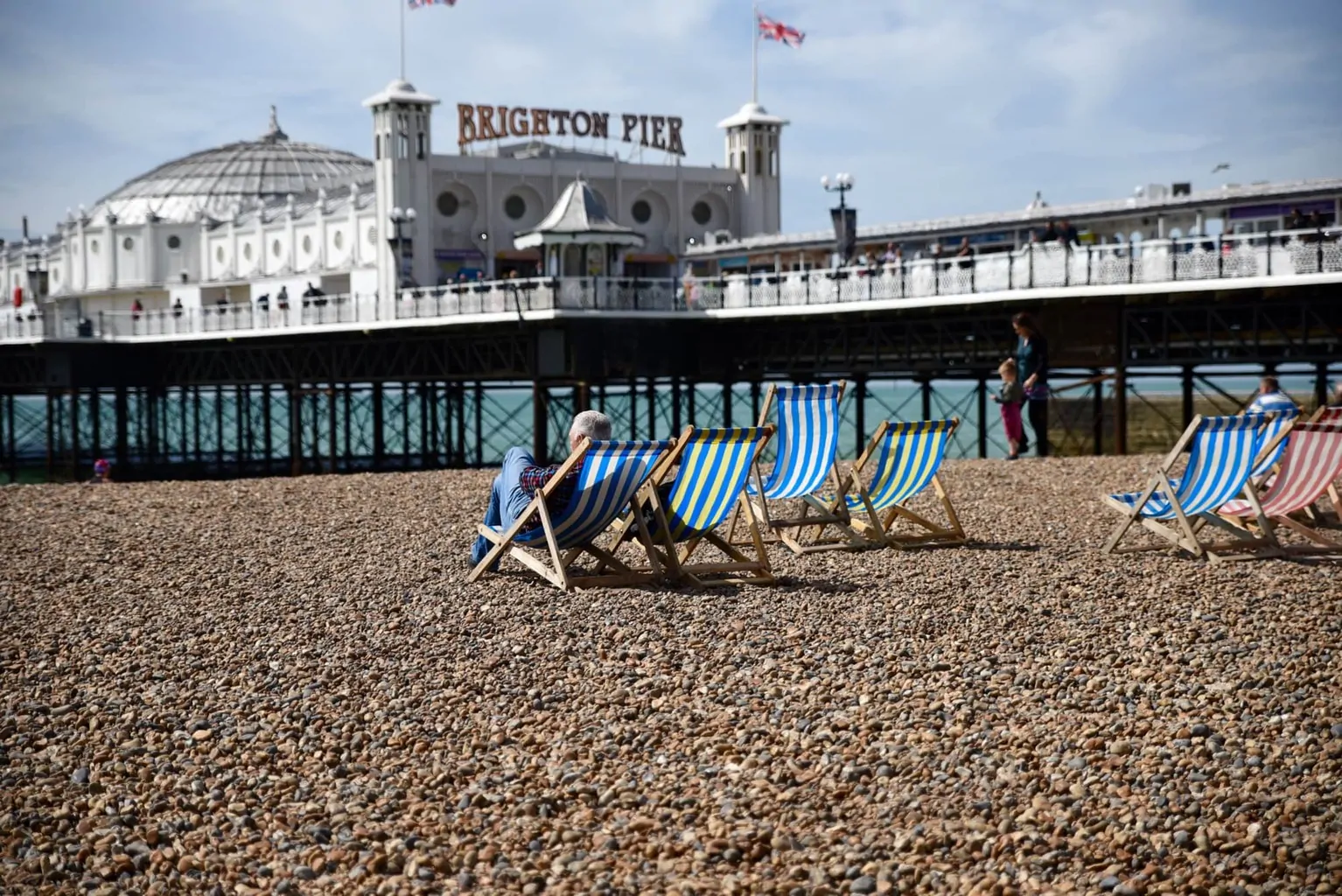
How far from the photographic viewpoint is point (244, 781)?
5289 mm

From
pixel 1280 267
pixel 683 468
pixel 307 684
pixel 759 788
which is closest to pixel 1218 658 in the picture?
pixel 759 788

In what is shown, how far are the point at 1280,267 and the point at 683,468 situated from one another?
16.0 m

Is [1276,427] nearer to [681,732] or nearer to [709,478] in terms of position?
[709,478]

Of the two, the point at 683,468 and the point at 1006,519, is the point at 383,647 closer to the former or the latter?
the point at 683,468

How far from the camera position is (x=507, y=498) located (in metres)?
Answer: 8.52

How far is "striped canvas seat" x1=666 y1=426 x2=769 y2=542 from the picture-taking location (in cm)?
840

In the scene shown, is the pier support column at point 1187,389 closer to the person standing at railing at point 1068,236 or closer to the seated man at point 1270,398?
the person standing at railing at point 1068,236

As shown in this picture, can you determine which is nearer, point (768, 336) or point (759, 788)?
point (759, 788)

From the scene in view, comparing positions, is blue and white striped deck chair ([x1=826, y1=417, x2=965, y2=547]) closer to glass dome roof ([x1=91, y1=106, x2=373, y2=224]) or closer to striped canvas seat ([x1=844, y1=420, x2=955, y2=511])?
striped canvas seat ([x1=844, y1=420, x2=955, y2=511])

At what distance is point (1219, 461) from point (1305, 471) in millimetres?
686

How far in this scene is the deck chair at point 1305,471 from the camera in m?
9.44

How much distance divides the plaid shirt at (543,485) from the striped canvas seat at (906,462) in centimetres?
231

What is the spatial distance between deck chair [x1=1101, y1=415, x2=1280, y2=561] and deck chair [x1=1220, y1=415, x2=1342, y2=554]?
0.64 feet

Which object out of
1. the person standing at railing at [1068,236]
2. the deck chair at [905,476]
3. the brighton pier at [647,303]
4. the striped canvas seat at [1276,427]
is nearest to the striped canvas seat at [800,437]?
the deck chair at [905,476]
